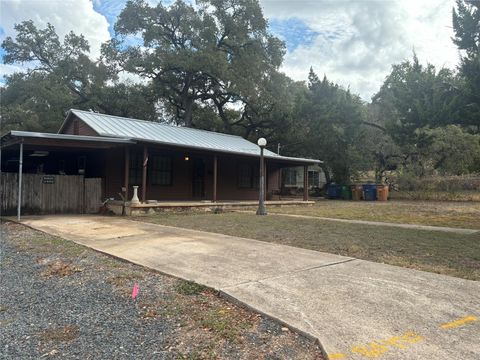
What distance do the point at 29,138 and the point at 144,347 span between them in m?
9.81

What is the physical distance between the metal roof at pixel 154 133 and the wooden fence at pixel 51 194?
6.61 feet

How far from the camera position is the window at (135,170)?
1484 centimetres

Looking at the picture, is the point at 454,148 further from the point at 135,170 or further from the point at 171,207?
the point at 135,170

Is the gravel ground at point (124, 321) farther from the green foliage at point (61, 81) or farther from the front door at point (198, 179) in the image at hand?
the green foliage at point (61, 81)

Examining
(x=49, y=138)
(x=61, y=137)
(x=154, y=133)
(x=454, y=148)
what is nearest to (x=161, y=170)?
(x=154, y=133)

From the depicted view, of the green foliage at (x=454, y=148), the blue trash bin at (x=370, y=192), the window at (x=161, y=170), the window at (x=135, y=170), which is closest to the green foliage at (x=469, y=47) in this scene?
the green foliage at (x=454, y=148)

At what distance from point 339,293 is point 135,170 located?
1217 cm

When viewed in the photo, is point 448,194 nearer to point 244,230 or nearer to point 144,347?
point 244,230

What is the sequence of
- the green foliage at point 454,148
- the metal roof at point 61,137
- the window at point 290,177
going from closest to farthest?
the metal roof at point 61,137 → the green foliage at point 454,148 → the window at point 290,177

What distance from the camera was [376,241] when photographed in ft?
24.7

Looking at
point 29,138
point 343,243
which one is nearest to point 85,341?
point 343,243

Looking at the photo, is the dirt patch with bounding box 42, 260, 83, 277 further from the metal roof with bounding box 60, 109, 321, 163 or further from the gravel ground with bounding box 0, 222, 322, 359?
the metal roof with bounding box 60, 109, 321, 163

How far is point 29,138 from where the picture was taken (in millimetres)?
10797

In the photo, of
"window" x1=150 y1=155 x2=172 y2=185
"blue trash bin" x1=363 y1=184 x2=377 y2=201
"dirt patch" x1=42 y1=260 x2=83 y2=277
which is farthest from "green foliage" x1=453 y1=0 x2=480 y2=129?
"dirt patch" x1=42 y1=260 x2=83 y2=277
